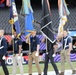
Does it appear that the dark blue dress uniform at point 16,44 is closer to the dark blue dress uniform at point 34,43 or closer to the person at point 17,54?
the person at point 17,54

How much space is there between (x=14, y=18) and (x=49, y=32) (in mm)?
1715

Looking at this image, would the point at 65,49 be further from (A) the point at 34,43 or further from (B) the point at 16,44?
(B) the point at 16,44

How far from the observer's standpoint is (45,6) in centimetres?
1438

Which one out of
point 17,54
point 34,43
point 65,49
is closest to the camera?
point 17,54

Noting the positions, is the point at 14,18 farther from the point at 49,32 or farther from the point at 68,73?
the point at 68,73

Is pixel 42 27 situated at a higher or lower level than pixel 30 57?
higher

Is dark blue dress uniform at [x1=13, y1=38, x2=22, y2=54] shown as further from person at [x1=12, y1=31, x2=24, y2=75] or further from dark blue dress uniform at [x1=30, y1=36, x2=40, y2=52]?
dark blue dress uniform at [x1=30, y1=36, x2=40, y2=52]

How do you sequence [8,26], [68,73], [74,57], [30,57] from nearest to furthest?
[30,57] < [68,73] < [74,57] < [8,26]

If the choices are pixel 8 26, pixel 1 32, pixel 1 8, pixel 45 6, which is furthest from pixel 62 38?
pixel 1 8

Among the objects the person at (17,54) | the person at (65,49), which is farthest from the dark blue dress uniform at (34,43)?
the person at (65,49)

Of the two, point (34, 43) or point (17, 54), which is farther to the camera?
point (34, 43)

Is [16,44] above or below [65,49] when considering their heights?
above

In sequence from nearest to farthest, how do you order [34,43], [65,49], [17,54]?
[17,54] < [34,43] < [65,49]

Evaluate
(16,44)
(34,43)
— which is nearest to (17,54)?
(16,44)
